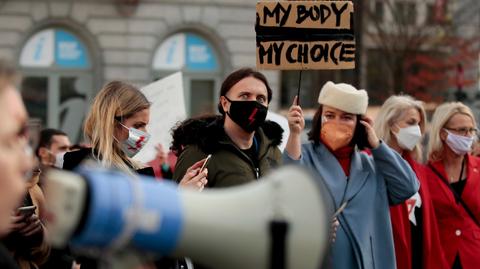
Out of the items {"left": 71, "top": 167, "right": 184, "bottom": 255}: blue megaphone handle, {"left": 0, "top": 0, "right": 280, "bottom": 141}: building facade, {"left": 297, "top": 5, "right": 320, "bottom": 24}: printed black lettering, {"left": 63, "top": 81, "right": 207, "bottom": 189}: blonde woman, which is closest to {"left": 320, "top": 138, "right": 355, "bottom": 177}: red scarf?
{"left": 63, "top": 81, "right": 207, "bottom": 189}: blonde woman

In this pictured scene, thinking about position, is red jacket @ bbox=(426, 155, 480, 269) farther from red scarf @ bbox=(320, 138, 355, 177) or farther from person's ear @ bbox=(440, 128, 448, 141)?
red scarf @ bbox=(320, 138, 355, 177)

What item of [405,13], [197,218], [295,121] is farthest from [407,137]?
[405,13]

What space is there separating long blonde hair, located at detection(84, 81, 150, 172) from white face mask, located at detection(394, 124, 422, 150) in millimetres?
2091

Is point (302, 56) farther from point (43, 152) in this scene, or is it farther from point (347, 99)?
point (43, 152)

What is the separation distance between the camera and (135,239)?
6.22 feet

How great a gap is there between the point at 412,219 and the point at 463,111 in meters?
1.09

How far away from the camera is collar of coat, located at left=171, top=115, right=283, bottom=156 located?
4688 mm

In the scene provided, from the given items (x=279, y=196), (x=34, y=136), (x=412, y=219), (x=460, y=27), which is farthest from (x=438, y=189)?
(x=460, y=27)

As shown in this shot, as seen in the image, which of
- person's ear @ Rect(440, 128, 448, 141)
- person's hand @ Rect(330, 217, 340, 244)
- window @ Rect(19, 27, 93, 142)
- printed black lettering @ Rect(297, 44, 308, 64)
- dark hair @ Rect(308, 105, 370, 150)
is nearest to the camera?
person's hand @ Rect(330, 217, 340, 244)

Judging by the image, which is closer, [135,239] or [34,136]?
[135,239]

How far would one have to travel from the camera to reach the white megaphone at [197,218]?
6.14ft

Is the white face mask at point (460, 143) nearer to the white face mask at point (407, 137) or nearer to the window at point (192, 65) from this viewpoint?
the white face mask at point (407, 137)

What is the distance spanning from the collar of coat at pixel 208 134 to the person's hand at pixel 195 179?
0.27 meters

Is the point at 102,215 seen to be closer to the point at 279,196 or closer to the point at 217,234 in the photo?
the point at 217,234
